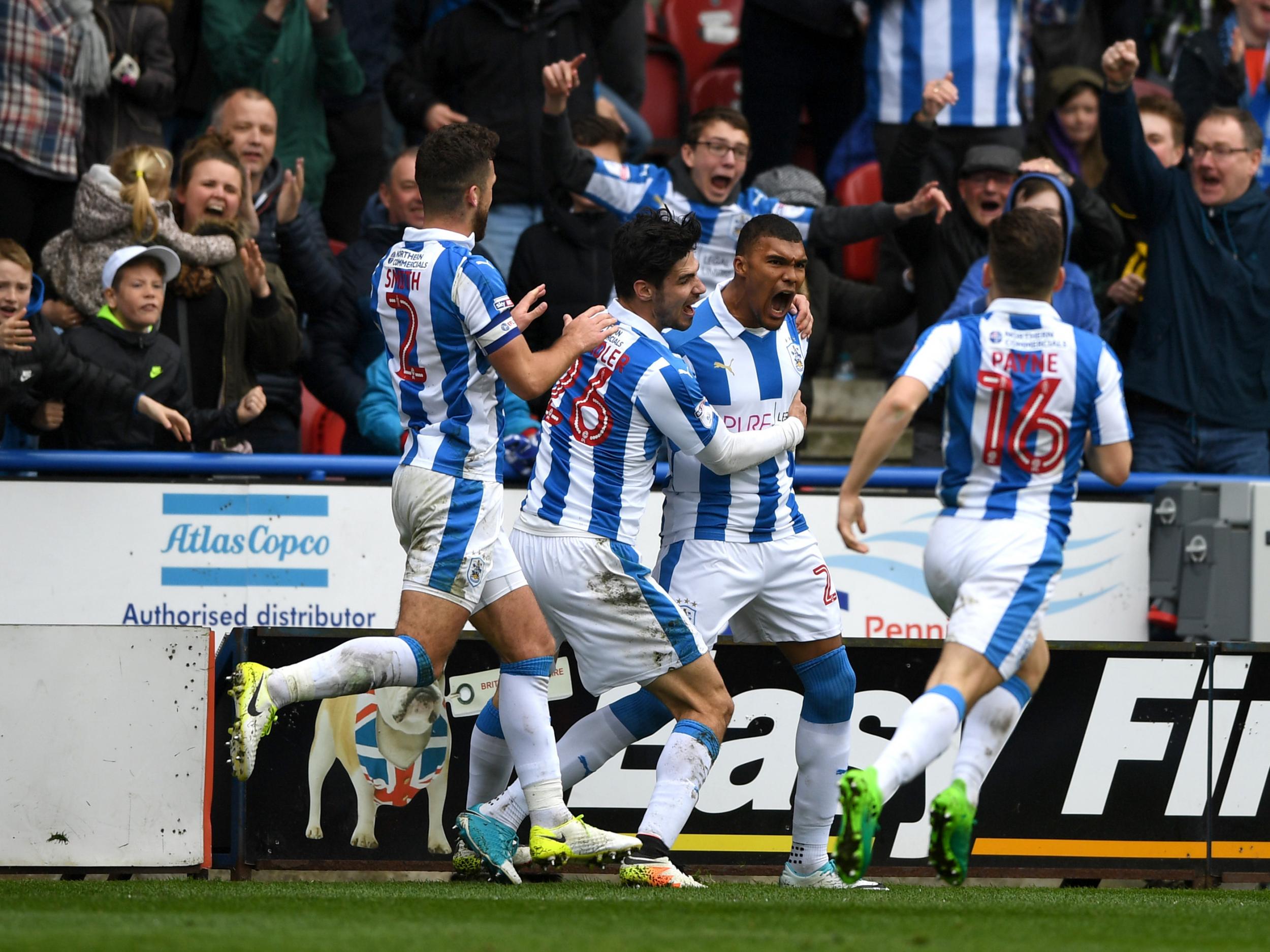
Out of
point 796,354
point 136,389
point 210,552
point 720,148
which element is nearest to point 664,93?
point 720,148

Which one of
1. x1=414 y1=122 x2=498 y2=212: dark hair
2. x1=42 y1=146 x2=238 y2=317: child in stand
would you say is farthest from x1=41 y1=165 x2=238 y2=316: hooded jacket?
x1=414 y1=122 x2=498 y2=212: dark hair

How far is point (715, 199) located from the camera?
338 inches

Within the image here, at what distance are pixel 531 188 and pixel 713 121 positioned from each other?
135 cm

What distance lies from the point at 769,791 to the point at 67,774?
2.68 m

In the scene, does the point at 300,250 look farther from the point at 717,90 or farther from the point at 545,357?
the point at 717,90

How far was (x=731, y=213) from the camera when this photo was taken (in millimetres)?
8523

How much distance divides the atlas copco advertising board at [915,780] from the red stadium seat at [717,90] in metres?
6.11

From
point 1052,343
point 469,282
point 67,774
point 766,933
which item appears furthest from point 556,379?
point 67,774

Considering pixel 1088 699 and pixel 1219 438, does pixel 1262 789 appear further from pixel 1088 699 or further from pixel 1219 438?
pixel 1219 438

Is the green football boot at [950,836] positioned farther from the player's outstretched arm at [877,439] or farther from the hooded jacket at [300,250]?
the hooded jacket at [300,250]

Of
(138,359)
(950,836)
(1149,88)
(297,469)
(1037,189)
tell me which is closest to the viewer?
(950,836)

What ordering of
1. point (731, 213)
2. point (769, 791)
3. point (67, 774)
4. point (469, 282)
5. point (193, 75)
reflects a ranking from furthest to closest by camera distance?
point (193, 75)
point (731, 213)
point (769, 791)
point (67, 774)
point (469, 282)

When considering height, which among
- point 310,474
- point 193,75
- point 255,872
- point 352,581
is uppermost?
point 193,75

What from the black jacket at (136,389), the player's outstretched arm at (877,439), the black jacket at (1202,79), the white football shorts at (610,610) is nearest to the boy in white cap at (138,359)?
the black jacket at (136,389)
